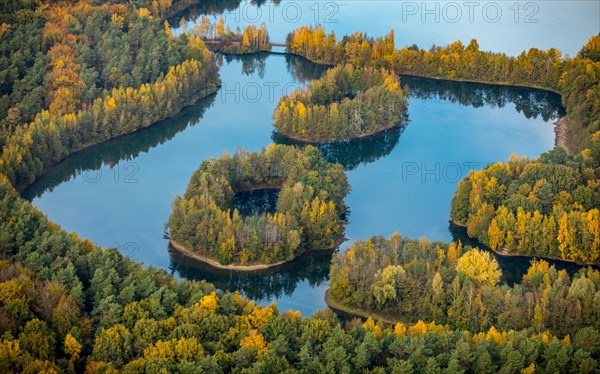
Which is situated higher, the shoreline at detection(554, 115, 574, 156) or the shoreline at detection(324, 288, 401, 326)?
the shoreline at detection(554, 115, 574, 156)

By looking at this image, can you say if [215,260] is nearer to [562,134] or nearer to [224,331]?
[224,331]

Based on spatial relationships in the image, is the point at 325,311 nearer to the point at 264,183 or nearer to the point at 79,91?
the point at 264,183

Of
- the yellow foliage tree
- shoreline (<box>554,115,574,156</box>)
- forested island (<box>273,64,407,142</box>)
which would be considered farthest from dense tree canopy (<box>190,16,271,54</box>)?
the yellow foliage tree

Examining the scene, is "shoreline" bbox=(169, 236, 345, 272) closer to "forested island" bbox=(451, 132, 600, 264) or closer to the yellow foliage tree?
"forested island" bbox=(451, 132, 600, 264)

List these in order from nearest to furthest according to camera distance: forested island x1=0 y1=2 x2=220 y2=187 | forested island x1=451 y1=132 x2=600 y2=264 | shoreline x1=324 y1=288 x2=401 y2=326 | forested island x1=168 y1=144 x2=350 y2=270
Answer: shoreline x1=324 y1=288 x2=401 y2=326
forested island x1=168 y1=144 x2=350 y2=270
forested island x1=451 y1=132 x2=600 y2=264
forested island x1=0 y1=2 x2=220 y2=187

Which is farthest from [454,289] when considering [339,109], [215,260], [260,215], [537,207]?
[339,109]

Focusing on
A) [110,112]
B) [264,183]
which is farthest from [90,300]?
[110,112]
